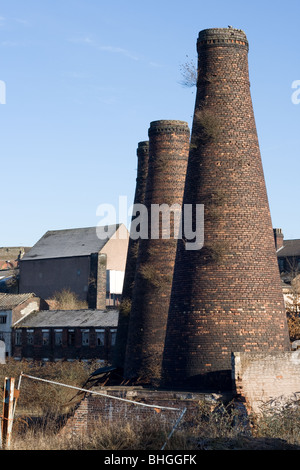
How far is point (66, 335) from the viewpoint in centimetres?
4322

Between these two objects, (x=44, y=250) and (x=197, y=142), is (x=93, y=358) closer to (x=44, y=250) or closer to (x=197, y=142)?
(x=44, y=250)

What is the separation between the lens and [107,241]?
5706 cm

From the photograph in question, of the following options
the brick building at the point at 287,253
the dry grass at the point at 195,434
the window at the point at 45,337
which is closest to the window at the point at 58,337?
the window at the point at 45,337

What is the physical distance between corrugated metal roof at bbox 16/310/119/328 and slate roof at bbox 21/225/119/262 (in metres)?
9.72

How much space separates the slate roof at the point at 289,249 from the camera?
6022cm

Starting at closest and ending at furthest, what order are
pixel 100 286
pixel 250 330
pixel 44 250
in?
pixel 250 330 → pixel 100 286 → pixel 44 250

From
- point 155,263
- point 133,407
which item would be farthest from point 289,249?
point 133,407

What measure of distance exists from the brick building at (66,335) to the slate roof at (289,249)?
73.8 ft

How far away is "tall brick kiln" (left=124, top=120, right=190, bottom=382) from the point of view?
22359 mm

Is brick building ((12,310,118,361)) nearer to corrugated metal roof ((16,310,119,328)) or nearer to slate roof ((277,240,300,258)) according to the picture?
corrugated metal roof ((16,310,119,328))

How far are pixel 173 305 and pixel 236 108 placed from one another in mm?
5297

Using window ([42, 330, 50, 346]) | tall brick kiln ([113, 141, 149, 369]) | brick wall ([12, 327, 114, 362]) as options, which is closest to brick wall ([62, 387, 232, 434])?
tall brick kiln ([113, 141, 149, 369])

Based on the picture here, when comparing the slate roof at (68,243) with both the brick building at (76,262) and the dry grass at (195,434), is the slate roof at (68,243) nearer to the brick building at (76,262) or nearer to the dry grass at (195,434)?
the brick building at (76,262)

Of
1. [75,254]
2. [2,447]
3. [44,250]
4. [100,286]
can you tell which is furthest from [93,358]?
[2,447]
